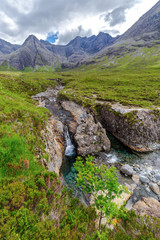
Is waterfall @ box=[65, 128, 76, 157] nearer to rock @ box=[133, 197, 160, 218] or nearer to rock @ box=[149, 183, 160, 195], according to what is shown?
rock @ box=[133, 197, 160, 218]

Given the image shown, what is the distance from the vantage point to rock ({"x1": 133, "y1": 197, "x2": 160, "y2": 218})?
11.0m

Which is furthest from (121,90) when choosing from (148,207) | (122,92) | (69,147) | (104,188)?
(104,188)

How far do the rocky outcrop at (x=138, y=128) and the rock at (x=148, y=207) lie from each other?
1111 centimetres

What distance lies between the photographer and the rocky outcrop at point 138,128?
23562 mm

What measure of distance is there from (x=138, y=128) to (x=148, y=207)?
638 inches

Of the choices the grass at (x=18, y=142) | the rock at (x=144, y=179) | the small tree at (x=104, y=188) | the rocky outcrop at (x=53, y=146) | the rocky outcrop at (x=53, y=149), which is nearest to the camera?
the small tree at (x=104, y=188)

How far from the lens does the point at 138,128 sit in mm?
24422

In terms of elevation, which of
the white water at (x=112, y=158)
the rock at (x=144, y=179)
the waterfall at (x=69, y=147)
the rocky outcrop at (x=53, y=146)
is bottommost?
the rock at (x=144, y=179)

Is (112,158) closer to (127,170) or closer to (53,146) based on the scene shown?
(127,170)

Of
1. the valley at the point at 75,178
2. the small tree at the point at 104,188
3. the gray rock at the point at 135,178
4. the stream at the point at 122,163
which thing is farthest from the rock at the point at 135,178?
the small tree at the point at 104,188

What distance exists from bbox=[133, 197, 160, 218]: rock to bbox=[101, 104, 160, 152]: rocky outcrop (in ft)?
36.5

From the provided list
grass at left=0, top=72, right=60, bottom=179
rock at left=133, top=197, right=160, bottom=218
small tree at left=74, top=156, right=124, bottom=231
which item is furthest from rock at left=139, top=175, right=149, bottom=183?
grass at left=0, top=72, right=60, bottom=179

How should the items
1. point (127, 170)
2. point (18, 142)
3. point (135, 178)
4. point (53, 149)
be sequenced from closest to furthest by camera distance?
1. point (18, 142)
2. point (53, 149)
3. point (135, 178)
4. point (127, 170)

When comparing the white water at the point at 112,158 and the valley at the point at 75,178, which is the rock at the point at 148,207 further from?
the white water at the point at 112,158
